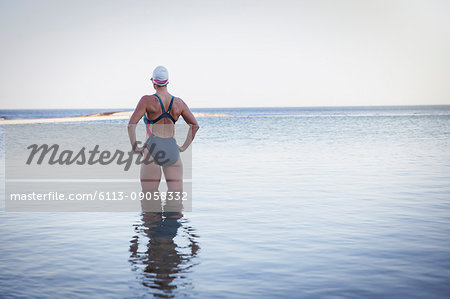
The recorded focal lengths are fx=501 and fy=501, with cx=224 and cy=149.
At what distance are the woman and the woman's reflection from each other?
0.62 m

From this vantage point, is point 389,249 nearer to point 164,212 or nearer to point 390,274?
point 390,274

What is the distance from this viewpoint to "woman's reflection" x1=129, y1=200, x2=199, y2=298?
526 centimetres

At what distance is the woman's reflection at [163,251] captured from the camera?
5.26 meters

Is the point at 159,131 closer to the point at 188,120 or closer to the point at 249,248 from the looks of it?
the point at 188,120

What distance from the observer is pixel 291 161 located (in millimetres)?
18938

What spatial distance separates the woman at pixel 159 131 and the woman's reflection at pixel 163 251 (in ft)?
2.04

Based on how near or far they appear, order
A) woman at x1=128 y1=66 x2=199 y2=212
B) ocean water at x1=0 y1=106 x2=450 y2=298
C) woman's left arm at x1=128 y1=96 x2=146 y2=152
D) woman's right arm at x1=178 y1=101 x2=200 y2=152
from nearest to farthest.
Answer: ocean water at x1=0 y1=106 x2=450 y2=298, woman's left arm at x1=128 y1=96 x2=146 y2=152, woman at x1=128 y1=66 x2=199 y2=212, woman's right arm at x1=178 y1=101 x2=200 y2=152

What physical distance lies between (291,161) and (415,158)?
16.5 feet

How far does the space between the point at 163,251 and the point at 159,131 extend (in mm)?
1879

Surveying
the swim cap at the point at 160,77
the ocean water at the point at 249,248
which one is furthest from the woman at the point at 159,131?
the ocean water at the point at 249,248

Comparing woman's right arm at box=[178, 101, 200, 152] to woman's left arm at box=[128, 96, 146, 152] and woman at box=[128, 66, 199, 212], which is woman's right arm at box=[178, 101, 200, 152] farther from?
woman's left arm at box=[128, 96, 146, 152]

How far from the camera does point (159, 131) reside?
24.4ft

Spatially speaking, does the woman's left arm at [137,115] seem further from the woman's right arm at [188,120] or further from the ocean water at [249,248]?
the ocean water at [249,248]

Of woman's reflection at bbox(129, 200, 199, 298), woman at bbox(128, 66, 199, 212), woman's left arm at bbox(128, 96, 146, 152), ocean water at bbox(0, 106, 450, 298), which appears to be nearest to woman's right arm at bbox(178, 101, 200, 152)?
woman at bbox(128, 66, 199, 212)
